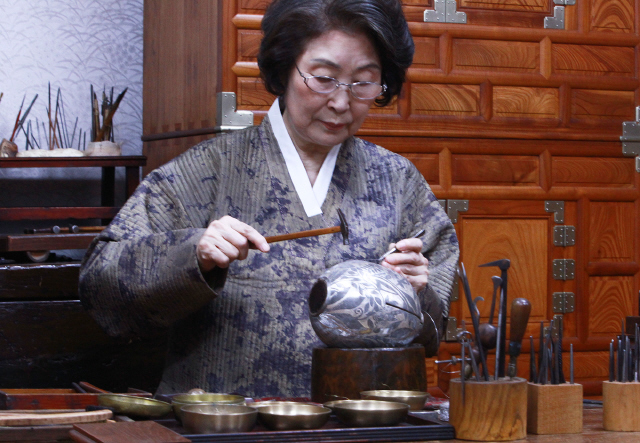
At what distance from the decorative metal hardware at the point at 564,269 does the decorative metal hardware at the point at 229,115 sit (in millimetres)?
1589

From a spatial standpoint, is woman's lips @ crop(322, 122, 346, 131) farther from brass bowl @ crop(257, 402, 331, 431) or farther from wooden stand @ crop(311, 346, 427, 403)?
brass bowl @ crop(257, 402, 331, 431)

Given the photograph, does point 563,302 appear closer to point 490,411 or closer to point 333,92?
point 333,92

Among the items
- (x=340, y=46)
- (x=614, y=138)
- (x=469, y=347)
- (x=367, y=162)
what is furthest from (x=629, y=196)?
(x=469, y=347)

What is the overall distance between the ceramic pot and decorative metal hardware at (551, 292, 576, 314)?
2599 mm

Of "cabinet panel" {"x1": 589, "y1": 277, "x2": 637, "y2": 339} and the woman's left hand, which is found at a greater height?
the woman's left hand

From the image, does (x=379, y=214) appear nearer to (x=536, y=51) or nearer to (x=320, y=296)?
(x=320, y=296)

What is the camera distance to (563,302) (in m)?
3.99

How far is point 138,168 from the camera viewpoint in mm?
3480

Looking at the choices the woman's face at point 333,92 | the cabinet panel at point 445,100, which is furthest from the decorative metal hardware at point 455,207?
the woman's face at point 333,92

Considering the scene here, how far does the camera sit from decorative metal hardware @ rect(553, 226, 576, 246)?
13.2ft

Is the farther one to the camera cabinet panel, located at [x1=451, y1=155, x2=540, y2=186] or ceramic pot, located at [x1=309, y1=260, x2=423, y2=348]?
cabinet panel, located at [x1=451, y1=155, x2=540, y2=186]

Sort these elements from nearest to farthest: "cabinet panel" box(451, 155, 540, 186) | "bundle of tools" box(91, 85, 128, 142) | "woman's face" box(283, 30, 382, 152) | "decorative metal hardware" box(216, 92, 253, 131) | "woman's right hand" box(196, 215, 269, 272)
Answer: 1. "woman's right hand" box(196, 215, 269, 272)
2. "woman's face" box(283, 30, 382, 152)
3. "bundle of tools" box(91, 85, 128, 142)
4. "decorative metal hardware" box(216, 92, 253, 131)
5. "cabinet panel" box(451, 155, 540, 186)

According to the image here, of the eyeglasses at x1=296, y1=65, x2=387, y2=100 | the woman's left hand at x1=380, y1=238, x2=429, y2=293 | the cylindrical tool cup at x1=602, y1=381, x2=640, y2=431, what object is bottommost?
the cylindrical tool cup at x1=602, y1=381, x2=640, y2=431

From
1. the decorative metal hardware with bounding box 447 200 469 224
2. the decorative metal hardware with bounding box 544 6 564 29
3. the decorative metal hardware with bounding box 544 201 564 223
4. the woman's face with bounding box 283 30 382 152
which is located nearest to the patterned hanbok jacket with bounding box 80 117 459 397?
the woman's face with bounding box 283 30 382 152
